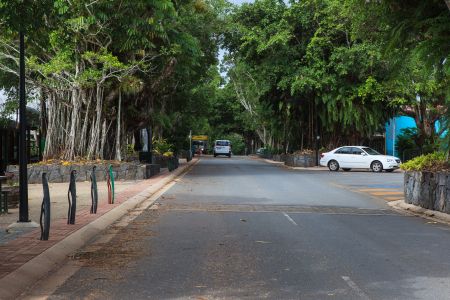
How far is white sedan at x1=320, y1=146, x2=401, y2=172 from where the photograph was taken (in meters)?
31.4

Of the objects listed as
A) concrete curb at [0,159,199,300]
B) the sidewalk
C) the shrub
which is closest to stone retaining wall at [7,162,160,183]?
the sidewalk

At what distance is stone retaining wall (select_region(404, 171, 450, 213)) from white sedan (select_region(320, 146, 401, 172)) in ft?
54.6

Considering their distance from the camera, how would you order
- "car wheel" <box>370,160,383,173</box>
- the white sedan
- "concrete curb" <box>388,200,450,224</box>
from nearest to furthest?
"concrete curb" <box>388,200,450,224</box> → the white sedan → "car wheel" <box>370,160,383,173</box>

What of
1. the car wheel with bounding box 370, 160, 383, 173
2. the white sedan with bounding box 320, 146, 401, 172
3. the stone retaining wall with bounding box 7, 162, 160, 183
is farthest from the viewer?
the car wheel with bounding box 370, 160, 383, 173

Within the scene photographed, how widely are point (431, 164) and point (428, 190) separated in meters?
0.92

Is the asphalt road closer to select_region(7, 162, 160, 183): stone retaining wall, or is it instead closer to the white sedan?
→ select_region(7, 162, 160, 183): stone retaining wall

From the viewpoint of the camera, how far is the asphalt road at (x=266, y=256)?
6039mm

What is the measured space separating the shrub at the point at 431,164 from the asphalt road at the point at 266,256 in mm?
1692

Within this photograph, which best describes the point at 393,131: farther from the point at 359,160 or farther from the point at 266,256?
the point at 266,256

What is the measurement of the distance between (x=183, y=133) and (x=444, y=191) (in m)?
36.1

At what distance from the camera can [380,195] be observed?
17891 mm

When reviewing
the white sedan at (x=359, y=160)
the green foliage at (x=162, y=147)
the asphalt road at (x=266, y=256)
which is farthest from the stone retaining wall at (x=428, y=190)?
the green foliage at (x=162, y=147)

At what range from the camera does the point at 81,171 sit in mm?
21391

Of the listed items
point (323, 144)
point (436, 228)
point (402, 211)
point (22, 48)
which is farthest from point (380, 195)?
point (323, 144)
